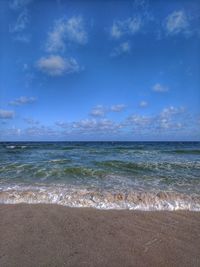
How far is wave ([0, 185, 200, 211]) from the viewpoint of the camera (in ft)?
16.8

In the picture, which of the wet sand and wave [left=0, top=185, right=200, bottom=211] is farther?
wave [left=0, top=185, right=200, bottom=211]

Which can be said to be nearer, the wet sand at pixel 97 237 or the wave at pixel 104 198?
the wet sand at pixel 97 237

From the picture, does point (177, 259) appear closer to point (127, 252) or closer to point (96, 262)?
point (127, 252)

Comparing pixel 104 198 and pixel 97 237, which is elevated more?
pixel 104 198

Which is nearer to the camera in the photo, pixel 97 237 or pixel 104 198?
pixel 97 237

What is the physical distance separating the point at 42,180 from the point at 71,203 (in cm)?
279

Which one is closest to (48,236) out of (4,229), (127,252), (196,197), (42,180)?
(4,229)

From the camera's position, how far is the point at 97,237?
3629mm

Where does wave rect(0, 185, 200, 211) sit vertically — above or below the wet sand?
above

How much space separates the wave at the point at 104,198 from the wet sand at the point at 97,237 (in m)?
0.37

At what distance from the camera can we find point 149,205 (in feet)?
17.0

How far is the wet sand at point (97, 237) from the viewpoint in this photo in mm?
3014

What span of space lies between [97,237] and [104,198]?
1.96 metres

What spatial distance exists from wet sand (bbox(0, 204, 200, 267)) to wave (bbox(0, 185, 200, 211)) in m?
0.37
